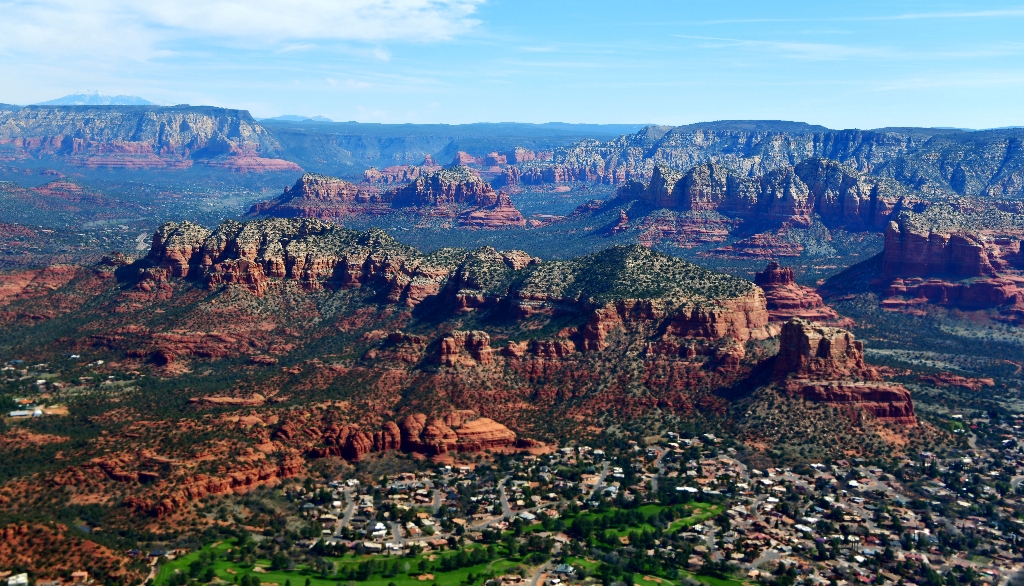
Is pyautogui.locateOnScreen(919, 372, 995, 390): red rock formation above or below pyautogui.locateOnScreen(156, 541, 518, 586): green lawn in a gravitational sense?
above

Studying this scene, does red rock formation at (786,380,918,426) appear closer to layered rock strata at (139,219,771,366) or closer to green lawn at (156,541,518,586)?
layered rock strata at (139,219,771,366)

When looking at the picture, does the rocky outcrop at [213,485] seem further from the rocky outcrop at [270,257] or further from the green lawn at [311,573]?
the rocky outcrop at [270,257]

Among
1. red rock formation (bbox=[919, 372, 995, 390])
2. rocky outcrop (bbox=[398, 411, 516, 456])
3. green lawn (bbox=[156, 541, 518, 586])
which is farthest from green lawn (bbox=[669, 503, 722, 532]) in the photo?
red rock formation (bbox=[919, 372, 995, 390])

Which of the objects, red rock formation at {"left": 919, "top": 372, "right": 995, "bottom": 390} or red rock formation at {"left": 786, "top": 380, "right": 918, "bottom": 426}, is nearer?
red rock formation at {"left": 786, "top": 380, "right": 918, "bottom": 426}

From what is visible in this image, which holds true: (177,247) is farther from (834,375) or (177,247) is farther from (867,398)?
(867,398)

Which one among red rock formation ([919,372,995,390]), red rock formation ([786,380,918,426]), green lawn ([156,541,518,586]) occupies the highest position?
red rock formation ([786,380,918,426])

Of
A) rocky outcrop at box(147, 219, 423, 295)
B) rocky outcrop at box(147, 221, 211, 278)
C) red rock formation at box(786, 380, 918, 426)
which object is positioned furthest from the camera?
rocky outcrop at box(147, 221, 211, 278)

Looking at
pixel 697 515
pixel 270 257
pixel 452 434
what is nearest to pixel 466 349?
pixel 452 434

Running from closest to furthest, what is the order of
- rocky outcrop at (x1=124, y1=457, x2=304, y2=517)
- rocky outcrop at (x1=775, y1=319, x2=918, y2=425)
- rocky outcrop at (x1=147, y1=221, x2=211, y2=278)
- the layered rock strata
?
rocky outcrop at (x1=124, y1=457, x2=304, y2=517) < rocky outcrop at (x1=775, y1=319, x2=918, y2=425) < the layered rock strata < rocky outcrop at (x1=147, y1=221, x2=211, y2=278)
